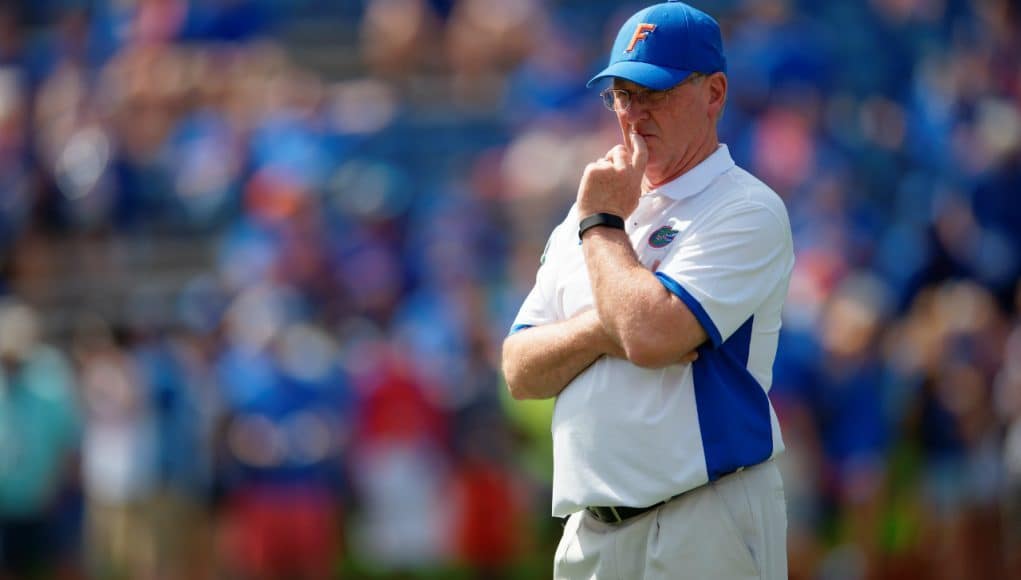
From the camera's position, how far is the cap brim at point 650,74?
3.88 m

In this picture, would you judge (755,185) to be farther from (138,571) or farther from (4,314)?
(4,314)

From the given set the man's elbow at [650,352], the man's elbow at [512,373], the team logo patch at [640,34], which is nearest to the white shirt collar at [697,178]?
the team logo patch at [640,34]

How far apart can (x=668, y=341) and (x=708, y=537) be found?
53 centimetres

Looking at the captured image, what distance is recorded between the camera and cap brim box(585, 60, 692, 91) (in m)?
3.88

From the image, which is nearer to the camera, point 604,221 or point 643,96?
point 604,221

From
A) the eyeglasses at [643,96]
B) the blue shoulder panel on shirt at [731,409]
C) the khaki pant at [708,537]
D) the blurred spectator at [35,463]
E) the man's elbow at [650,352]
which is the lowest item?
the blurred spectator at [35,463]

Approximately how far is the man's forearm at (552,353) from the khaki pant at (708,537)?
414 millimetres

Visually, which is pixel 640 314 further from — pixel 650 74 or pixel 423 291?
pixel 423 291

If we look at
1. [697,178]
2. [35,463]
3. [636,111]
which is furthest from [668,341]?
[35,463]

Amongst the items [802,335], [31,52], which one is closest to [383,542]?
[802,335]

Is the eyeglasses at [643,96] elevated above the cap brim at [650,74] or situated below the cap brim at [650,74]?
below

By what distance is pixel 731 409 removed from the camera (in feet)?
12.5

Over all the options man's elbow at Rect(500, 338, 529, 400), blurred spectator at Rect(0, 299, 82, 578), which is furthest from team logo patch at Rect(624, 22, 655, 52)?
blurred spectator at Rect(0, 299, 82, 578)

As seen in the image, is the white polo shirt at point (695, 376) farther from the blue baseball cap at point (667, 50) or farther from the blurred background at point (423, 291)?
the blurred background at point (423, 291)
